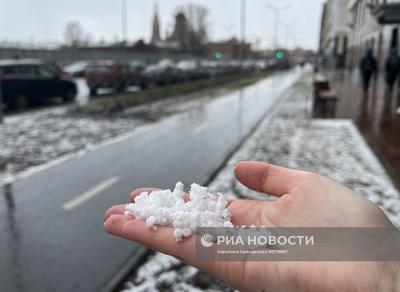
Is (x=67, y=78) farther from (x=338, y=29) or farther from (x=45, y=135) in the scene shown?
(x=338, y=29)

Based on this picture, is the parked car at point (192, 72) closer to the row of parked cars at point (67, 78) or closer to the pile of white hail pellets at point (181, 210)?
the row of parked cars at point (67, 78)

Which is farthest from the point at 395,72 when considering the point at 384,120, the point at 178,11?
the point at 178,11

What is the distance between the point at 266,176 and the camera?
2379 mm

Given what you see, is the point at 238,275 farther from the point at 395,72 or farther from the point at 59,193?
the point at 395,72

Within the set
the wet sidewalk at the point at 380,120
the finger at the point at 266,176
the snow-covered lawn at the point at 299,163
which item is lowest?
the snow-covered lawn at the point at 299,163

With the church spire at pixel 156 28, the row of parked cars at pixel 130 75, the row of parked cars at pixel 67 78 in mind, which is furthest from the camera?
the church spire at pixel 156 28

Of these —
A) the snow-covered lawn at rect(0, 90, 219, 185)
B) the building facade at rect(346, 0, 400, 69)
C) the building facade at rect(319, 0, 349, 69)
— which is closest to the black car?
the snow-covered lawn at rect(0, 90, 219, 185)

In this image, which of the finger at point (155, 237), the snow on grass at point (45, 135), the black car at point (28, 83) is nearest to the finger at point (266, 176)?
the finger at point (155, 237)

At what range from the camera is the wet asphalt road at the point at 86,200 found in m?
4.08

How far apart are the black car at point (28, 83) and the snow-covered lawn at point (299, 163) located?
9.86 meters

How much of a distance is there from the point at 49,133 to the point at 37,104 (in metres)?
7.79

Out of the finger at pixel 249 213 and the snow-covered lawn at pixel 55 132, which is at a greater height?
the finger at pixel 249 213

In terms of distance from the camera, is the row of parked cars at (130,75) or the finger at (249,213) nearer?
the finger at (249,213)

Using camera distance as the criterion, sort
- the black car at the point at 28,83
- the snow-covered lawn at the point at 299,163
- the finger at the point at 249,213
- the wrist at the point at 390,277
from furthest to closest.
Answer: the black car at the point at 28,83 → the snow-covered lawn at the point at 299,163 → the finger at the point at 249,213 → the wrist at the point at 390,277
